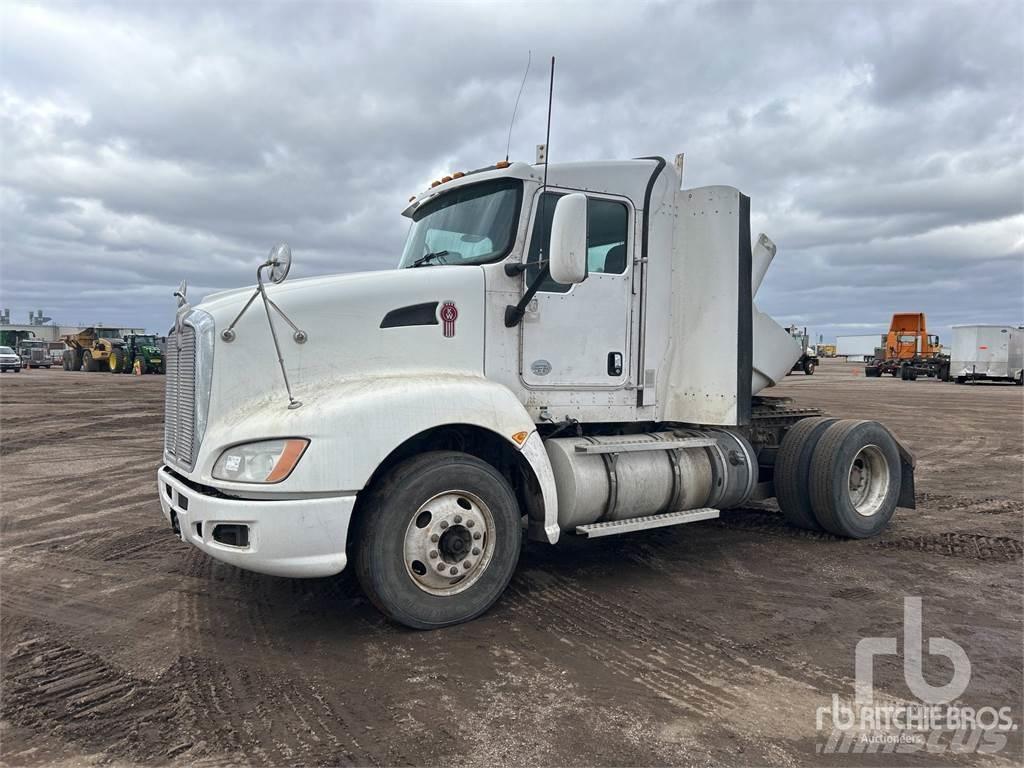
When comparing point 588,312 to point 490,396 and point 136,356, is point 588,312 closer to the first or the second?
point 490,396

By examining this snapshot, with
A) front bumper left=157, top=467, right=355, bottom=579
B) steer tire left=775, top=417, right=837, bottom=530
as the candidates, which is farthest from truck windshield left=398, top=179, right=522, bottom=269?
steer tire left=775, top=417, right=837, bottom=530

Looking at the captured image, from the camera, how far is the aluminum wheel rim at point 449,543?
4395 millimetres

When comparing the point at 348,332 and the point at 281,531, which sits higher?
the point at 348,332

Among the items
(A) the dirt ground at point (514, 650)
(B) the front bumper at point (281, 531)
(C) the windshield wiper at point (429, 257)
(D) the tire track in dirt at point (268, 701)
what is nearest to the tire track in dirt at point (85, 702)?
(A) the dirt ground at point (514, 650)

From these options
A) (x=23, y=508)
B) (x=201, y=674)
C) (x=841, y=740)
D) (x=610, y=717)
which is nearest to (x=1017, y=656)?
(x=841, y=740)

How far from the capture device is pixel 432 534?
4.40 metres

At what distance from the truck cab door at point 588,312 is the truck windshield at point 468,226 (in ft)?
→ 0.67

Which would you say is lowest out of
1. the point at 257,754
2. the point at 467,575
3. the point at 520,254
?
A: the point at 257,754

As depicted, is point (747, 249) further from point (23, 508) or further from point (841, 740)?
point (23, 508)

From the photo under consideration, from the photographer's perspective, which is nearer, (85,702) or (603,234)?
(85,702)

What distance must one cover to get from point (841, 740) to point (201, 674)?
10.3 feet

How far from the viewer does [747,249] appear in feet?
19.8

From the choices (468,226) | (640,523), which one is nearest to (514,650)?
(640,523)

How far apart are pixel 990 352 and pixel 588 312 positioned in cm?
3958
